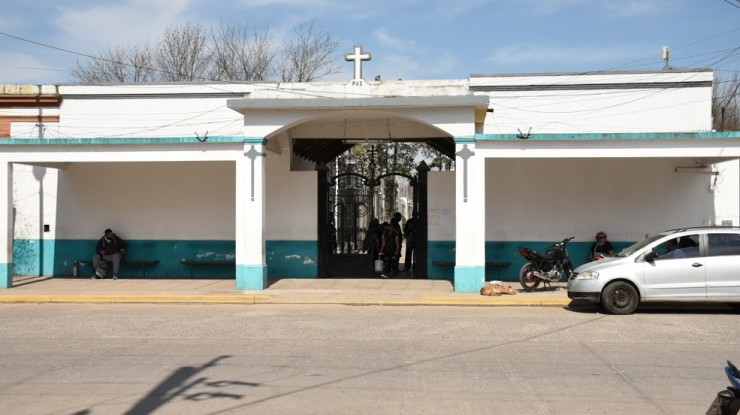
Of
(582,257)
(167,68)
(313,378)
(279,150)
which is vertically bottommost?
(313,378)

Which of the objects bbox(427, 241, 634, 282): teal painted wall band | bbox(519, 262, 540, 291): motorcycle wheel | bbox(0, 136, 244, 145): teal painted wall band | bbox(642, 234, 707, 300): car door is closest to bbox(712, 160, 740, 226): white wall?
bbox(427, 241, 634, 282): teal painted wall band

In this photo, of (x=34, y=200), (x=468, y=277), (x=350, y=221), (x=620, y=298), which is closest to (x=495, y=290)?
(x=468, y=277)

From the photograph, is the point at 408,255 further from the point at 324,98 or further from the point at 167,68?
the point at 167,68

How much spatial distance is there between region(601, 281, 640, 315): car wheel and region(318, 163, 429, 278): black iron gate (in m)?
6.58

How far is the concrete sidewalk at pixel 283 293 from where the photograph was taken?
14688mm

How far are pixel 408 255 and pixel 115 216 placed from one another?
27.7 ft

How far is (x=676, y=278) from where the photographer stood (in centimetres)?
1248

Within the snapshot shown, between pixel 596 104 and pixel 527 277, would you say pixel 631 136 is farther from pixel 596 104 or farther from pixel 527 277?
pixel 527 277

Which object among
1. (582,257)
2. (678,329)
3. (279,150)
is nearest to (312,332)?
(678,329)

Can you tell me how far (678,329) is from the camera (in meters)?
A: 11.1

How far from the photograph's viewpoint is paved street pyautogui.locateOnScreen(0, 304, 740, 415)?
22.1 feet

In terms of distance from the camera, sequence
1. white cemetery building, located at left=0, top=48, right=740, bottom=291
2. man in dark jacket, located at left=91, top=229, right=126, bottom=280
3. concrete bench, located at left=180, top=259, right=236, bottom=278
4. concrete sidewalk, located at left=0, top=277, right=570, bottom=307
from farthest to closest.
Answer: concrete bench, located at left=180, top=259, right=236, bottom=278, man in dark jacket, located at left=91, top=229, right=126, bottom=280, white cemetery building, located at left=0, top=48, right=740, bottom=291, concrete sidewalk, located at left=0, top=277, right=570, bottom=307

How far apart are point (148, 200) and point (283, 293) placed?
6015 millimetres

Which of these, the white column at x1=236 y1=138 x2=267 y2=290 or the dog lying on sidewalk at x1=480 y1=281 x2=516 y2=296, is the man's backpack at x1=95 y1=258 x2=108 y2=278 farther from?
the dog lying on sidewalk at x1=480 y1=281 x2=516 y2=296
